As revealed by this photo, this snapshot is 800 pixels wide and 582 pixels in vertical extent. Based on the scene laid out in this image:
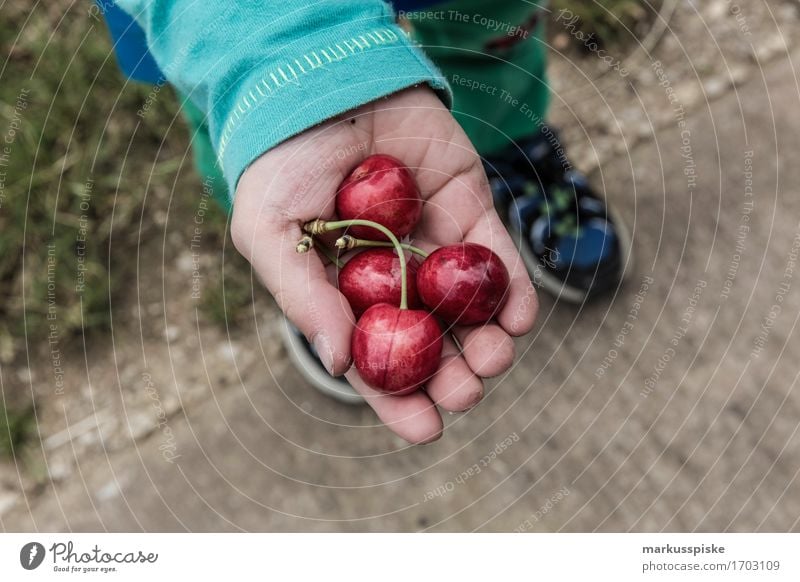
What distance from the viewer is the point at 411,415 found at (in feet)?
5.79

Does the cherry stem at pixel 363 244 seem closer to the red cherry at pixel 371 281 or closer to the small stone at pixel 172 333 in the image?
the red cherry at pixel 371 281

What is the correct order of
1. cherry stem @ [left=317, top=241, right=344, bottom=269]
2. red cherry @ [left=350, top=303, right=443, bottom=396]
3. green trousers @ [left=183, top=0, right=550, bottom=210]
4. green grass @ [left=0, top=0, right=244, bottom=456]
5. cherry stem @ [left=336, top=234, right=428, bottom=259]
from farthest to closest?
green grass @ [left=0, top=0, right=244, bottom=456] < green trousers @ [left=183, top=0, right=550, bottom=210] < cherry stem @ [left=317, top=241, right=344, bottom=269] < cherry stem @ [left=336, top=234, right=428, bottom=259] < red cherry @ [left=350, top=303, right=443, bottom=396]

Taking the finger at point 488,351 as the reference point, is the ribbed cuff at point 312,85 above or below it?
above

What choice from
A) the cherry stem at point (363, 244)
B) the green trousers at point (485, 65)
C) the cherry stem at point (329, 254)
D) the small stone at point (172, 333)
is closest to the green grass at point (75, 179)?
the small stone at point (172, 333)

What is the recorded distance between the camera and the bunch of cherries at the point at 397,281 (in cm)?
173

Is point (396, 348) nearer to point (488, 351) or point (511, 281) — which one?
point (488, 351)

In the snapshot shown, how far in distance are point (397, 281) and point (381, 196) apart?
0.21 metres

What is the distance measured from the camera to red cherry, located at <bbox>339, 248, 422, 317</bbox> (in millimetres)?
1838

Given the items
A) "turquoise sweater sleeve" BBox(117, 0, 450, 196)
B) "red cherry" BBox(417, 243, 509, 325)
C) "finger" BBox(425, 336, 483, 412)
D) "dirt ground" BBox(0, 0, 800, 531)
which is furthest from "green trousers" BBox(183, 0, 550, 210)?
"finger" BBox(425, 336, 483, 412)

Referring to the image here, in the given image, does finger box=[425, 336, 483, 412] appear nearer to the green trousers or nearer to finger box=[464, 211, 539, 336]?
finger box=[464, 211, 539, 336]

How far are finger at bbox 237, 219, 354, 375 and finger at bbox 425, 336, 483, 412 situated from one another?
223 millimetres
